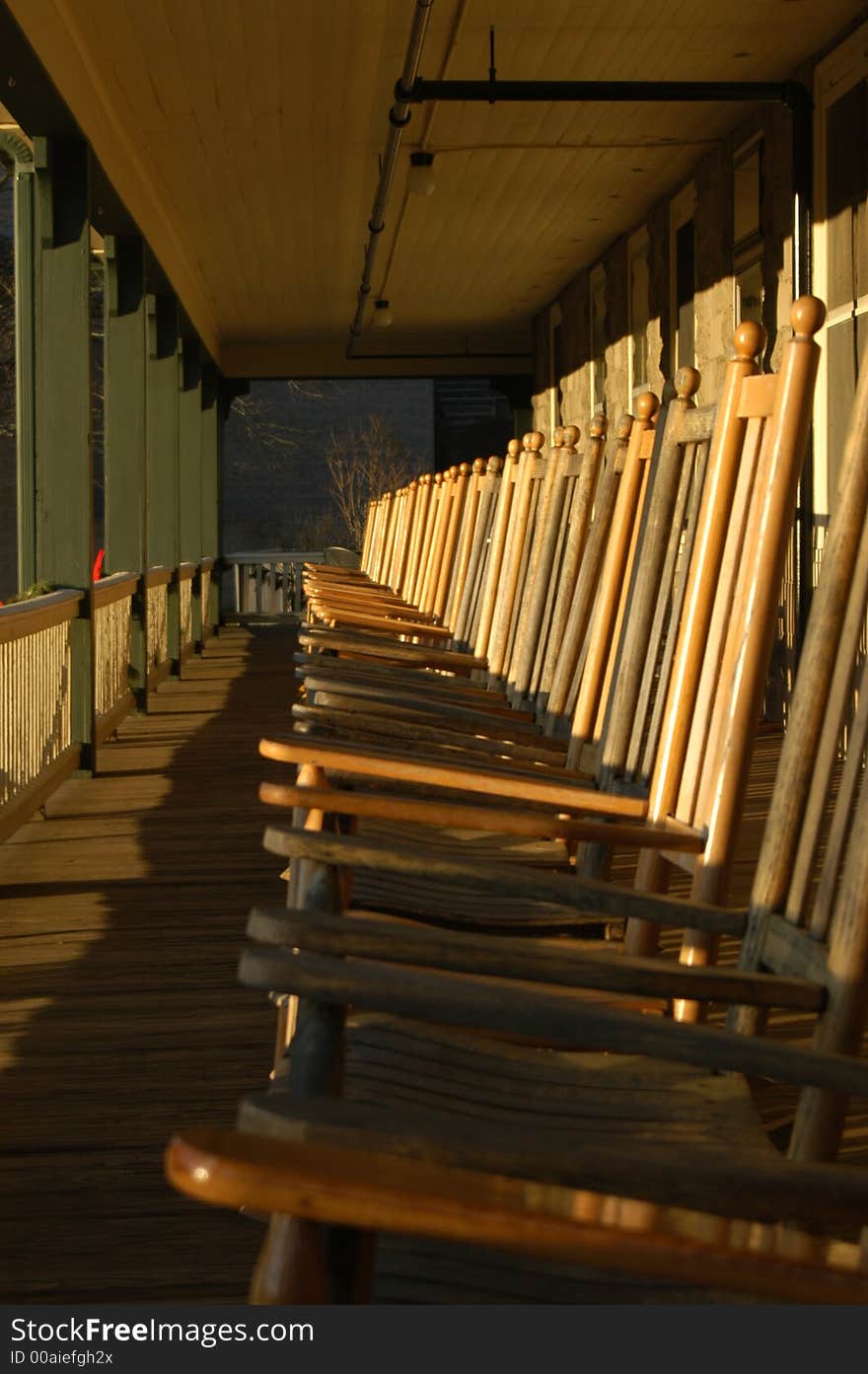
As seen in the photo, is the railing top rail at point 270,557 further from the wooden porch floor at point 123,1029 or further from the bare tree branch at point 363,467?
the wooden porch floor at point 123,1029

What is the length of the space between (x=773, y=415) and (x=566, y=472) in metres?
1.55

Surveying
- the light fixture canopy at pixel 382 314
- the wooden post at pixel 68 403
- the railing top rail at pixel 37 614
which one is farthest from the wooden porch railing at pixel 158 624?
the light fixture canopy at pixel 382 314

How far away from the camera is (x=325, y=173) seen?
385 inches

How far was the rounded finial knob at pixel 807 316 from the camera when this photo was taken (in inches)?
72.2

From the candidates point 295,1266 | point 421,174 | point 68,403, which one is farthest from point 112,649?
point 295,1266

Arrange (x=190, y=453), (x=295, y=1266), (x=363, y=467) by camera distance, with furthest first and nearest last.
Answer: (x=363, y=467)
(x=190, y=453)
(x=295, y=1266)

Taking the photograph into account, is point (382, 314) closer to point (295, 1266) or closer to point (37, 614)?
point (37, 614)

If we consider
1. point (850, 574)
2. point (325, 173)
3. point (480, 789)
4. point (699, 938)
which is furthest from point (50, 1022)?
point (325, 173)

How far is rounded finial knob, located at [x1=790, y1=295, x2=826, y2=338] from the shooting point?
1.83 m

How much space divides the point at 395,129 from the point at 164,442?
3972 millimetres

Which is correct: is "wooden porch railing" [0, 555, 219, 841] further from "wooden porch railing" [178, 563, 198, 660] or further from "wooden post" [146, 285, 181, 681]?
"wooden porch railing" [178, 563, 198, 660]

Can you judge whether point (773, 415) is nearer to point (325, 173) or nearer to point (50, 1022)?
point (50, 1022)

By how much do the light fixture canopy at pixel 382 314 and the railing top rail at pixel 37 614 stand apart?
793 centimetres

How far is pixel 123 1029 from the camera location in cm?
305
